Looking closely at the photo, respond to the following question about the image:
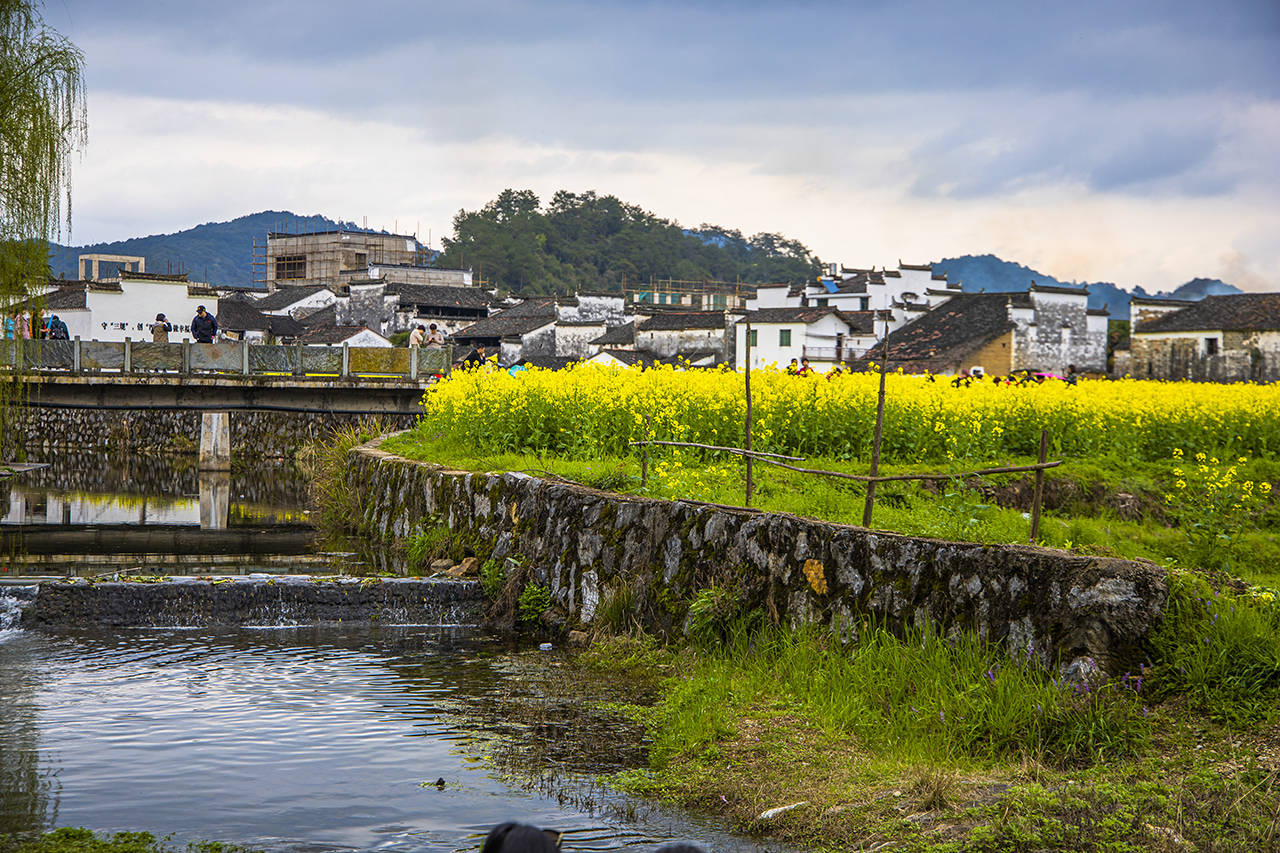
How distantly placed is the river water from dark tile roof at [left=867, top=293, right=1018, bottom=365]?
45375 millimetres

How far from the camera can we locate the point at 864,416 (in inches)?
547

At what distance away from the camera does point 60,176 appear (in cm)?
1578

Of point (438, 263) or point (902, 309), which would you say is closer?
point (902, 309)

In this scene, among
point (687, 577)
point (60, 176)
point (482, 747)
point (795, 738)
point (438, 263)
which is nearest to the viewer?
point (795, 738)

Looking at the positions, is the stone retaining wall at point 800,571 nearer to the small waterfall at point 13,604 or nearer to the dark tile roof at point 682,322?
the small waterfall at point 13,604

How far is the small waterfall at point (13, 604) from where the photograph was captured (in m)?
11.8

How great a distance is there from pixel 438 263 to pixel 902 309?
169 feet

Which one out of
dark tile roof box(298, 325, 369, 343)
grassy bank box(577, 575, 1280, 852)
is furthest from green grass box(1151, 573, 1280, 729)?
dark tile roof box(298, 325, 369, 343)

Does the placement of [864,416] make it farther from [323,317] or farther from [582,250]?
[582,250]

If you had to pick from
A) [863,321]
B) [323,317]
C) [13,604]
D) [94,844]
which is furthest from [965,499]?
[323,317]

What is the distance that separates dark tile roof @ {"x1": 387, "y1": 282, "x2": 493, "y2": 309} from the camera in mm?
72875

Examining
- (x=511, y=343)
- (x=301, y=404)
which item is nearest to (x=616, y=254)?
(x=511, y=343)

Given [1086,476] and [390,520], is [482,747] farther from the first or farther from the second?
[390,520]

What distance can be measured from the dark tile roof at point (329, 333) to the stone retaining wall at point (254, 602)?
51146mm
